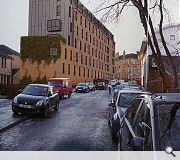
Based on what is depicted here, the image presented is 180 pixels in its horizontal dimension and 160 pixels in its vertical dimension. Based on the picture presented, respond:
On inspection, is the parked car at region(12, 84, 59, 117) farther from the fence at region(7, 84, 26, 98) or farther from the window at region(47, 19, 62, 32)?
the window at region(47, 19, 62, 32)

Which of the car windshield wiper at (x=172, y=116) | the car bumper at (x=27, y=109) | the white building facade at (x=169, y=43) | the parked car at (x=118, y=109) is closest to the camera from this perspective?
the car windshield wiper at (x=172, y=116)

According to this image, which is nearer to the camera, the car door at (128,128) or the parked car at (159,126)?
the parked car at (159,126)

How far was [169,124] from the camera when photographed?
3.60 meters

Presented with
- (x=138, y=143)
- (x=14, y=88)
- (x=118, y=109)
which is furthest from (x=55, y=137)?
(x=14, y=88)

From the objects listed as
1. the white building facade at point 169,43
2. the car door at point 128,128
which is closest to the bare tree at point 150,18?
the white building facade at point 169,43

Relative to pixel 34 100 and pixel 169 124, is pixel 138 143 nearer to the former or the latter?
pixel 169 124

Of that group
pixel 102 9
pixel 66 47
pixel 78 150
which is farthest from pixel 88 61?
pixel 78 150

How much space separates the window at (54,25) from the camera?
14789mm

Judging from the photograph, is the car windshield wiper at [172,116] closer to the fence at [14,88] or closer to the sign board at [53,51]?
the fence at [14,88]

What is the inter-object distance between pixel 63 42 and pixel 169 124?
1360 centimetres

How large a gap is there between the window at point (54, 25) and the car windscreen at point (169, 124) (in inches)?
432

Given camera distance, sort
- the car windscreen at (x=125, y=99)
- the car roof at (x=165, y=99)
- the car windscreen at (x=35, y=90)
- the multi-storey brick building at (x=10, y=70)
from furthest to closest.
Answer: the car windscreen at (x=35, y=90)
the multi-storey brick building at (x=10, y=70)
the car windscreen at (x=125, y=99)
the car roof at (x=165, y=99)

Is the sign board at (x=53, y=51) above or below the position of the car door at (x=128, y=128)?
above
